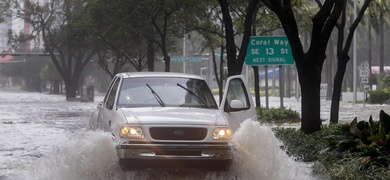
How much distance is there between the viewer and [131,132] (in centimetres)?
1124

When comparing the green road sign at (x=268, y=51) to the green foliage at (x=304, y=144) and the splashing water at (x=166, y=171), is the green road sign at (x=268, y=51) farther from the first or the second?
the splashing water at (x=166, y=171)

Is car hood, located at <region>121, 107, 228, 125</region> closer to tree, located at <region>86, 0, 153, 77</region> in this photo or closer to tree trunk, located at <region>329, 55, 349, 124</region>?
tree trunk, located at <region>329, 55, 349, 124</region>

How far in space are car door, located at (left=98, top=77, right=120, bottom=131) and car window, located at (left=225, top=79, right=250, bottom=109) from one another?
181 cm

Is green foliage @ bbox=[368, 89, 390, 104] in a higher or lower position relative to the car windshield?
lower

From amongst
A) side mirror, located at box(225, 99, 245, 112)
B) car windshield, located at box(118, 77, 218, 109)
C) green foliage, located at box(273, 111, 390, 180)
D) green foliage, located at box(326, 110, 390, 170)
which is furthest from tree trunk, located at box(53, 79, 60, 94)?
side mirror, located at box(225, 99, 245, 112)

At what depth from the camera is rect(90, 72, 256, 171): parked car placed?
11125 millimetres

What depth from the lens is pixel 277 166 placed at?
39.4 ft

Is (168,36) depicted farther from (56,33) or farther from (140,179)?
(140,179)

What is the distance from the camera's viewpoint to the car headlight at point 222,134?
11.5 metres

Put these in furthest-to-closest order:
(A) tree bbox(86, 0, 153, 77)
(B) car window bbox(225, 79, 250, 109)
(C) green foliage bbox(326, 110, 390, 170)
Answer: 1. (A) tree bbox(86, 0, 153, 77)
2. (B) car window bbox(225, 79, 250, 109)
3. (C) green foliage bbox(326, 110, 390, 170)

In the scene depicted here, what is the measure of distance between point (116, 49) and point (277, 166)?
1479 inches

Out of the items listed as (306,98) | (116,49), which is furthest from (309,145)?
(116,49)

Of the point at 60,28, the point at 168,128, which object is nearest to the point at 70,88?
the point at 60,28

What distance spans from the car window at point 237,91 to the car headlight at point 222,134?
2120mm
